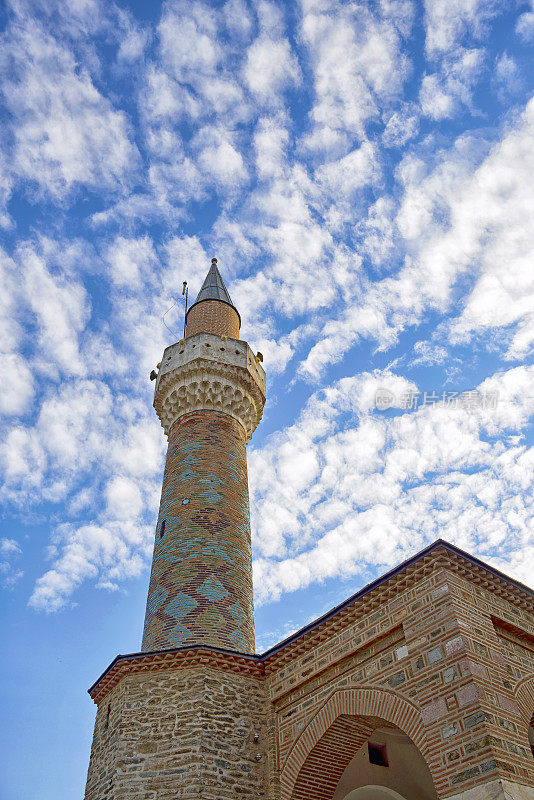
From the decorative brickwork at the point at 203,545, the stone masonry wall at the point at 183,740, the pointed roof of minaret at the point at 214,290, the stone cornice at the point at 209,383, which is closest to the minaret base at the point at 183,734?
the stone masonry wall at the point at 183,740

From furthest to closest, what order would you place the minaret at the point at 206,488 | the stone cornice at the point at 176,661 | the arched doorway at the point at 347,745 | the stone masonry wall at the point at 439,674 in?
the minaret at the point at 206,488
the stone cornice at the point at 176,661
the arched doorway at the point at 347,745
the stone masonry wall at the point at 439,674

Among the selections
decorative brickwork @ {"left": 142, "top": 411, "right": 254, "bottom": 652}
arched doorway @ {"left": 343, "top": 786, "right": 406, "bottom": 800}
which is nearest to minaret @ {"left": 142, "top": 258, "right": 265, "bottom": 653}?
decorative brickwork @ {"left": 142, "top": 411, "right": 254, "bottom": 652}

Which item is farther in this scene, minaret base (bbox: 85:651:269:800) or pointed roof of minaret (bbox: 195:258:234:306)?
pointed roof of minaret (bbox: 195:258:234:306)

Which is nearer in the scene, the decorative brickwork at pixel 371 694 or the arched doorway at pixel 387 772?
the decorative brickwork at pixel 371 694

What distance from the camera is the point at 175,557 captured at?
1141 cm

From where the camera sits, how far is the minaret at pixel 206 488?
422 inches

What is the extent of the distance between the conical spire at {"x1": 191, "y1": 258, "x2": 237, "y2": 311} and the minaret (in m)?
0.07

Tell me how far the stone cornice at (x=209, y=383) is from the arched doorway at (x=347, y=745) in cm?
711

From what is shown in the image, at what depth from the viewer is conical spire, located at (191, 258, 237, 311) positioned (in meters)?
16.7

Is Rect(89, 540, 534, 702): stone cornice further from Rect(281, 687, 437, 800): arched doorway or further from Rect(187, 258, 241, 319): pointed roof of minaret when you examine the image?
Rect(187, 258, 241, 319): pointed roof of minaret

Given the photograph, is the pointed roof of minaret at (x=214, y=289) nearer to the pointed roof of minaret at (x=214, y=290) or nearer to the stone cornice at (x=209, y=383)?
the pointed roof of minaret at (x=214, y=290)

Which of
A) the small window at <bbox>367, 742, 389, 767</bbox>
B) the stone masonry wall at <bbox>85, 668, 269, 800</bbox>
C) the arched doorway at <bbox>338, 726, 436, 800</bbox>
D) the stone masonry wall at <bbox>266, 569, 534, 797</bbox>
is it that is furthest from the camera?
the small window at <bbox>367, 742, 389, 767</bbox>

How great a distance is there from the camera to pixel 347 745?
8.16 metres

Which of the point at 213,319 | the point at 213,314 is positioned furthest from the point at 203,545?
the point at 213,314
